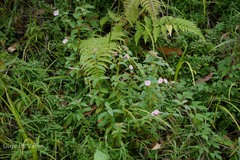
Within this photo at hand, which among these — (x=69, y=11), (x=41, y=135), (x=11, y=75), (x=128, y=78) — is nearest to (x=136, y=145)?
(x=128, y=78)

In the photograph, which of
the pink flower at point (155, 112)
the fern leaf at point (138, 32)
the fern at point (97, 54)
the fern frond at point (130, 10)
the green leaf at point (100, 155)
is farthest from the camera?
the fern leaf at point (138, 32)

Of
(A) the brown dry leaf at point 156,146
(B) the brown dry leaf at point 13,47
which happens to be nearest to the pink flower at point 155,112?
(A) the brown dry leaf at point 156,146

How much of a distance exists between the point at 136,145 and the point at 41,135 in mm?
639

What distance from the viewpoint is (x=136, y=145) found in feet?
8.58

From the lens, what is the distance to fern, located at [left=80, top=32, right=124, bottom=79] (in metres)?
2.78

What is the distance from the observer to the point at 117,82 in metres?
2.66

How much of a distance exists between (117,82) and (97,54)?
0.31 m

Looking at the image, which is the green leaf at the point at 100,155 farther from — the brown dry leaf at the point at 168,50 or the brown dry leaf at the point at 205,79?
the brown dry leaf at the point at 168,50

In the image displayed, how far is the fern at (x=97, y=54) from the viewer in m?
2.78

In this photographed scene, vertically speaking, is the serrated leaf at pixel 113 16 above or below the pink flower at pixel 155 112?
above

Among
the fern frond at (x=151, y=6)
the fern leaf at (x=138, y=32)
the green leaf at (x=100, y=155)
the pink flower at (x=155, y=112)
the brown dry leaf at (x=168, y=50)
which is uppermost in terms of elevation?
the fern frond at (x=151, y=6)

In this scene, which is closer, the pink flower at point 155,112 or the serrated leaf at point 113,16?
the pink flower at point 155,112

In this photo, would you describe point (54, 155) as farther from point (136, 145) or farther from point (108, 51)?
point (108, 51)

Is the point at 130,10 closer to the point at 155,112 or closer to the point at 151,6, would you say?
the point at 151,6
